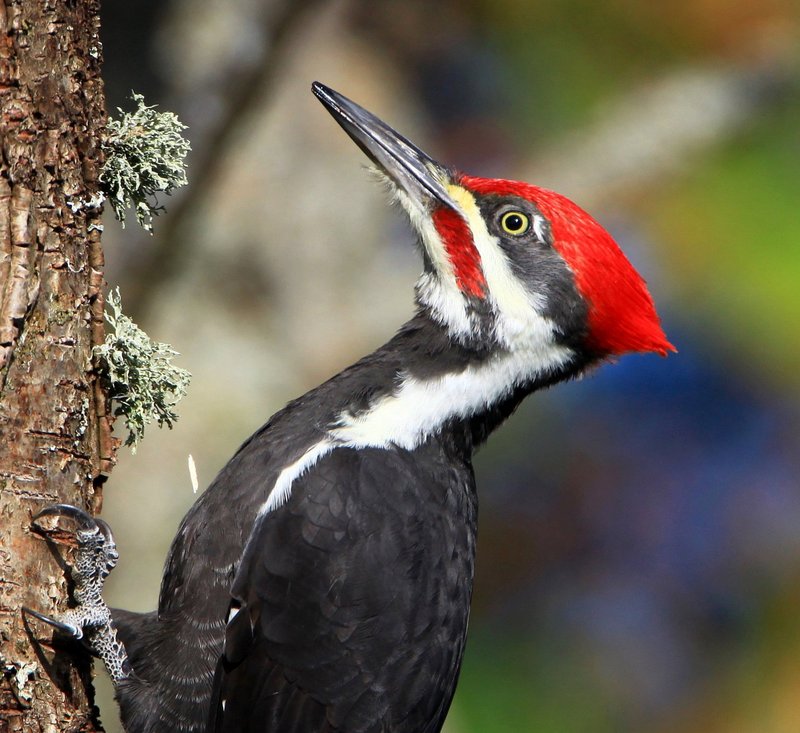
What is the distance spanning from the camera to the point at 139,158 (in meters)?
2.44

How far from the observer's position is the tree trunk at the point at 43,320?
2102mm

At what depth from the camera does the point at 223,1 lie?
539 cm

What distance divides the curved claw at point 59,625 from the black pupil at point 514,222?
1.47 metres

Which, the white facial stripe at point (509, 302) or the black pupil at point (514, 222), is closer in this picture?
the white facial stripe at point (509, 302)

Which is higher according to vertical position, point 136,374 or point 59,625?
point 136,374

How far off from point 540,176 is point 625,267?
2.85m

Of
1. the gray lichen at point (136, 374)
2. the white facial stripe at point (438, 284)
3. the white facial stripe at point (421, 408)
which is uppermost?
the white facial stripe at point (438, 284)

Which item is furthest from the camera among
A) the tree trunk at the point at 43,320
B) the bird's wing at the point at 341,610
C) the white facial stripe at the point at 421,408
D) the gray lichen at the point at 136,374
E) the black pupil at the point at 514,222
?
the black pupil at the point at 514,222

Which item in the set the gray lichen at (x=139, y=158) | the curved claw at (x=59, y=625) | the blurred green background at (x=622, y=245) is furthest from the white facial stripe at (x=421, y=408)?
the blurred green background at (x=622, y=245)

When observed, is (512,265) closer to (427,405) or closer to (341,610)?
(427,405)

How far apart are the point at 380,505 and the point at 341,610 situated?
258 millimetres

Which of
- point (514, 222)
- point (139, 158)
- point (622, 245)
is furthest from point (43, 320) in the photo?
point (622, 245)

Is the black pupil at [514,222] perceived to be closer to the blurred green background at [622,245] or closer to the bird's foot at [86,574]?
the bird's foot at [86,574]

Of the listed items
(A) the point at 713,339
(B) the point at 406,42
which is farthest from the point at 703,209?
(B) the point at 406,42
